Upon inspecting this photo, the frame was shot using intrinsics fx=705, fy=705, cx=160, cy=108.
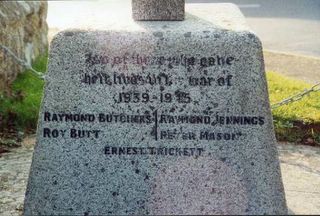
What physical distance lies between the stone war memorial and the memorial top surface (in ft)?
0.07

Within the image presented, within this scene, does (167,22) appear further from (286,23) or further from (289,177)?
(286,23)

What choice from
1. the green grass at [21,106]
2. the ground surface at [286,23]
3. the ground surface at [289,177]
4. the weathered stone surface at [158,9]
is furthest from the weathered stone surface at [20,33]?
the ground surface at [286,23]

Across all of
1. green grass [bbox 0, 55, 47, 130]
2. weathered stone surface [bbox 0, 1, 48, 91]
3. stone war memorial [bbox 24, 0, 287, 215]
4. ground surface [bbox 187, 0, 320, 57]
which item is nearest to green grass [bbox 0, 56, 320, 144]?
green grass [bbox 0, 55, 47, 130]

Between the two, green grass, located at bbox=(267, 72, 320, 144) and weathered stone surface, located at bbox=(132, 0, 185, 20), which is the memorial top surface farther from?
green grass, located at bbox=(267, 72, 320, 144)

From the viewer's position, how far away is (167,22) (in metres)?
3.66

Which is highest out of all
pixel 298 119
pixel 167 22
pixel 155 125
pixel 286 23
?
pixel 167 22

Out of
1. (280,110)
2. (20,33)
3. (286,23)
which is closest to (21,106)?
(20,33)

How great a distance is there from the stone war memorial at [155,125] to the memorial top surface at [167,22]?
0.9 inches

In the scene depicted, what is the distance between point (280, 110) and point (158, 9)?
8.30 feet

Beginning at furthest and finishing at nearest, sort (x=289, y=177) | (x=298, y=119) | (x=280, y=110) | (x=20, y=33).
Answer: (x=20, y=33) → (x=280, y=110) → (x=298, y=119) → (x=289, y=177)

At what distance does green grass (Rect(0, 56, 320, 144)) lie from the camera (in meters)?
5.59

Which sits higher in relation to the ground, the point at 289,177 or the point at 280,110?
the point at 289,177

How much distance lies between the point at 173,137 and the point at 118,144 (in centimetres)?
28

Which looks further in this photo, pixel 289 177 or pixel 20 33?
pixel 20 33
